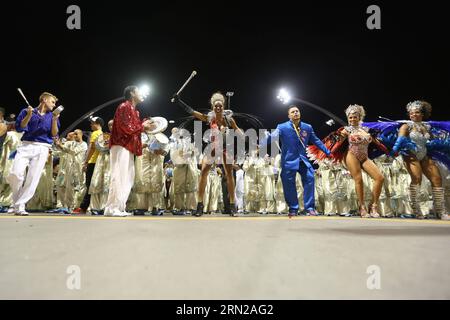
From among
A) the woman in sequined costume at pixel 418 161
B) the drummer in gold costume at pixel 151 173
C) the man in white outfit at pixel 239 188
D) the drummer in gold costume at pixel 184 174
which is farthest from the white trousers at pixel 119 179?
the man in white outfit at pixel 239 188

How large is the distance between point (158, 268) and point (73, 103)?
1644 centimetres

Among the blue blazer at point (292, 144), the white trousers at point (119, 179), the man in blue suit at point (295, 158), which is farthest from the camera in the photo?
the blue blazer at point (292, 144)

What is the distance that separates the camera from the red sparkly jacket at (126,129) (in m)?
4.62

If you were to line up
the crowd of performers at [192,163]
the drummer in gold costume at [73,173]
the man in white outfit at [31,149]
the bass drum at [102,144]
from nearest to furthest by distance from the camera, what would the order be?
1. the man in white outfit at [31,149]
2. the crowd of performers at [192,163]
3. the bass drum at [102,144]
4. the drummer in gold costume at [73,173]

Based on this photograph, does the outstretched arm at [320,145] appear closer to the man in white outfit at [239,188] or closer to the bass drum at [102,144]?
the bass drum at [102,144]

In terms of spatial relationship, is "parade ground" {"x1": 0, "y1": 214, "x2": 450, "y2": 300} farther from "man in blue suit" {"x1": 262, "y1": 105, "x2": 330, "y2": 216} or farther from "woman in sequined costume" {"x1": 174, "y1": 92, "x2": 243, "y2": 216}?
"man in blue suit" {"x1": 262, "y1": 105, "x2": 330, "y2": 216}

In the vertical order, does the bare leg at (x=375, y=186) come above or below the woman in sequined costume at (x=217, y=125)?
A: below

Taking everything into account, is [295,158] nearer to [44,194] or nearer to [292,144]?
[292,144]

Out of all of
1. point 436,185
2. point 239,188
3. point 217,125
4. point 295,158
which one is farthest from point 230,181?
point 239,188

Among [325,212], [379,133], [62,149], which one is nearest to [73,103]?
[62,149]

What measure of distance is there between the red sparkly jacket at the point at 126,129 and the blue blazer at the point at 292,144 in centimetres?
204

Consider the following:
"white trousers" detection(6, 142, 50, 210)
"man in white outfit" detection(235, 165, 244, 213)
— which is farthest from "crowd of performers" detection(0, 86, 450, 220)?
"man in white outfit" detection(235, 165, 244, 213)

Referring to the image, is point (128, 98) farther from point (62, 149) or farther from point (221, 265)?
point (221, 265)

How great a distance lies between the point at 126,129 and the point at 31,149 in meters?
1.44
